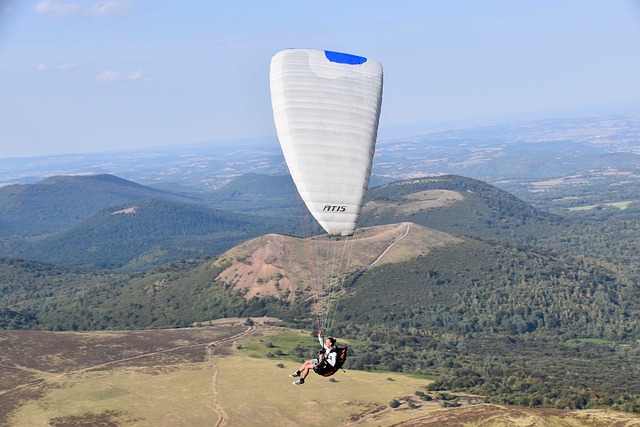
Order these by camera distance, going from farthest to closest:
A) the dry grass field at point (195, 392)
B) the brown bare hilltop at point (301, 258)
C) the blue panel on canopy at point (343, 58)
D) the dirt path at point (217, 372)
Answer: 1. the brown bare hilltop at point (301, 258)
2. the dirt path at point (217, 372)
3. the dry grass field at point (195, 392)
4. the blue panel on canopy at point (343, 58)

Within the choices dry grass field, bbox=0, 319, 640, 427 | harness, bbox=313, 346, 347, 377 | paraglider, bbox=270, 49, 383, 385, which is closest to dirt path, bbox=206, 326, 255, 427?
dry grass field, bbox=0, 319, 640, 427

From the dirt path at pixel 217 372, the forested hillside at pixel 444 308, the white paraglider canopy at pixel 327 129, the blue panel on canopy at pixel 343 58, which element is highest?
the blue panel on canopy at pixel 343 58

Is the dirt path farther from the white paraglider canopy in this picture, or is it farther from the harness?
the white paraglider canopy

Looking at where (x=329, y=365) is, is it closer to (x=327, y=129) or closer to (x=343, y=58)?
(x=327, y=129)

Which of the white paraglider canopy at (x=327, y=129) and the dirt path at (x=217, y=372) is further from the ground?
the white paraglider canopy at (x=327, y=129)

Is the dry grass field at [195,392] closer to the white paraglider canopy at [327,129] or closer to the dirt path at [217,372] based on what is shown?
the dirt path at [217,372]

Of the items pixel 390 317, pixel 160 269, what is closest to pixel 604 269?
pixel 390 317

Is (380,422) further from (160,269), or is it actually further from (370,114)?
(160,269)

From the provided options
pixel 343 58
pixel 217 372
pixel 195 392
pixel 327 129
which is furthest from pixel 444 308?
pixel 327 129

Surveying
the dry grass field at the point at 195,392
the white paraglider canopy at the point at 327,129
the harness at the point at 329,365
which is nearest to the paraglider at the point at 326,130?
the white paraglider canopy at the point at 327,129

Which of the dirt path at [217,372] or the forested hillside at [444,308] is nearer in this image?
the dirt path at [217,372]

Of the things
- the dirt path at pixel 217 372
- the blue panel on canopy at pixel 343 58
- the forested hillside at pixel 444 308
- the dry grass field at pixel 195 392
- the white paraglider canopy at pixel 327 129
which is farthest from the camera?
the forested hillside at pixel 444 308
